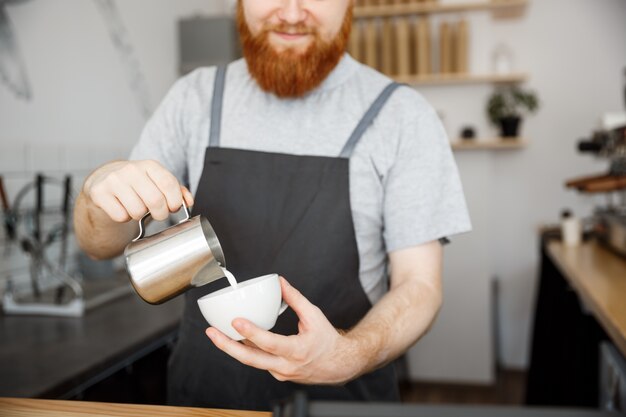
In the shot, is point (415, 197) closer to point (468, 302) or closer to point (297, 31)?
point (297, 31)

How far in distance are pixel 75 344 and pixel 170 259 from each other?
0.82m

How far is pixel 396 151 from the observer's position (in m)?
1.15

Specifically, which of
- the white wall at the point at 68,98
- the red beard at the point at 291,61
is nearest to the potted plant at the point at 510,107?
the white wall at the point at 68,98

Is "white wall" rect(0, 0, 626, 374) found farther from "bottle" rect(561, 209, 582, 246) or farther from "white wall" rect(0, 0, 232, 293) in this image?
"bottle" rect(561, 209, 582, 246)

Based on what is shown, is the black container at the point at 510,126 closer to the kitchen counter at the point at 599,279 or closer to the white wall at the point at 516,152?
the white wall at the point at 516,152

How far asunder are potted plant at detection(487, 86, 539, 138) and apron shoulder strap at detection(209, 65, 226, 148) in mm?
2423

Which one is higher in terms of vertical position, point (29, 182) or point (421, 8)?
point (421, 8)

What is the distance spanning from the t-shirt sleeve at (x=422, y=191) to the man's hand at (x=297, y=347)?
38cm

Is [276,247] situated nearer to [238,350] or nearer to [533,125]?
[238,350]

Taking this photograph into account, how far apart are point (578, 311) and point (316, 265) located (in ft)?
5.02

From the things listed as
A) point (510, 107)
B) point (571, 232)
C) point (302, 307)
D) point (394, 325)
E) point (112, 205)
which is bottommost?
point (571, 232)

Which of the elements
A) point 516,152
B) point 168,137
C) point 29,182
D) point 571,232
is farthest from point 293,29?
point 516,152

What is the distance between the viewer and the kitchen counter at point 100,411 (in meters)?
0.68

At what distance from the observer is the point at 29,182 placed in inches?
78.5
